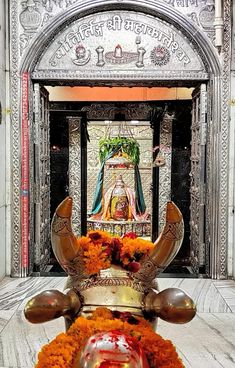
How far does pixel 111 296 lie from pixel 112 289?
0.03 m

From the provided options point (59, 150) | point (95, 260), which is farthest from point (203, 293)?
point (59, 150)

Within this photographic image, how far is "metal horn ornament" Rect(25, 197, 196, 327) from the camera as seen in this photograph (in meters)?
1.92

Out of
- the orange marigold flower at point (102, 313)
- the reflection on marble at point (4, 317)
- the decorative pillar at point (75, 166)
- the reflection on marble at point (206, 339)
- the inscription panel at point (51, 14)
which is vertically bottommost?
the reflection on marble at point (206, 339)

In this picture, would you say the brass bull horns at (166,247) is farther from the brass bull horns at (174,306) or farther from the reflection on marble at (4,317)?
the reflection on marble at (4,317)

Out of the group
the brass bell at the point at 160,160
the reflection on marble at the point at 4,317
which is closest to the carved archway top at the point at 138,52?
the brass bell at the point at 160,160

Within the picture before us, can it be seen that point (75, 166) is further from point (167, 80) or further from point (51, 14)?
point (51, 14)

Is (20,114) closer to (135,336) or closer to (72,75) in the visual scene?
(72,75)

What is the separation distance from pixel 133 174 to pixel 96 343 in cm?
807

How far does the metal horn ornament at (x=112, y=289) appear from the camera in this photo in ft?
6.29

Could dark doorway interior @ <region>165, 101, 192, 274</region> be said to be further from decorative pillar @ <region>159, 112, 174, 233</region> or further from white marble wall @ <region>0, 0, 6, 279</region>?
white marble wall @ <region>0, 0, 6, 279</region>

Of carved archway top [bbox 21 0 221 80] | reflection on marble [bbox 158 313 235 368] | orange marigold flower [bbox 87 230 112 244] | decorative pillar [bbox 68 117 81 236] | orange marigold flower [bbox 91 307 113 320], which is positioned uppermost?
carved archway top [bbox 21 0 221 80]

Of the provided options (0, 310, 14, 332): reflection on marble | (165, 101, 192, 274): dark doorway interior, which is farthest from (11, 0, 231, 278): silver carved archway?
(165, 101, 192, 274): dark doorway interior

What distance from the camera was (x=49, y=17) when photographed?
18.9 feet

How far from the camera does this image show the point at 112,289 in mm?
2078
